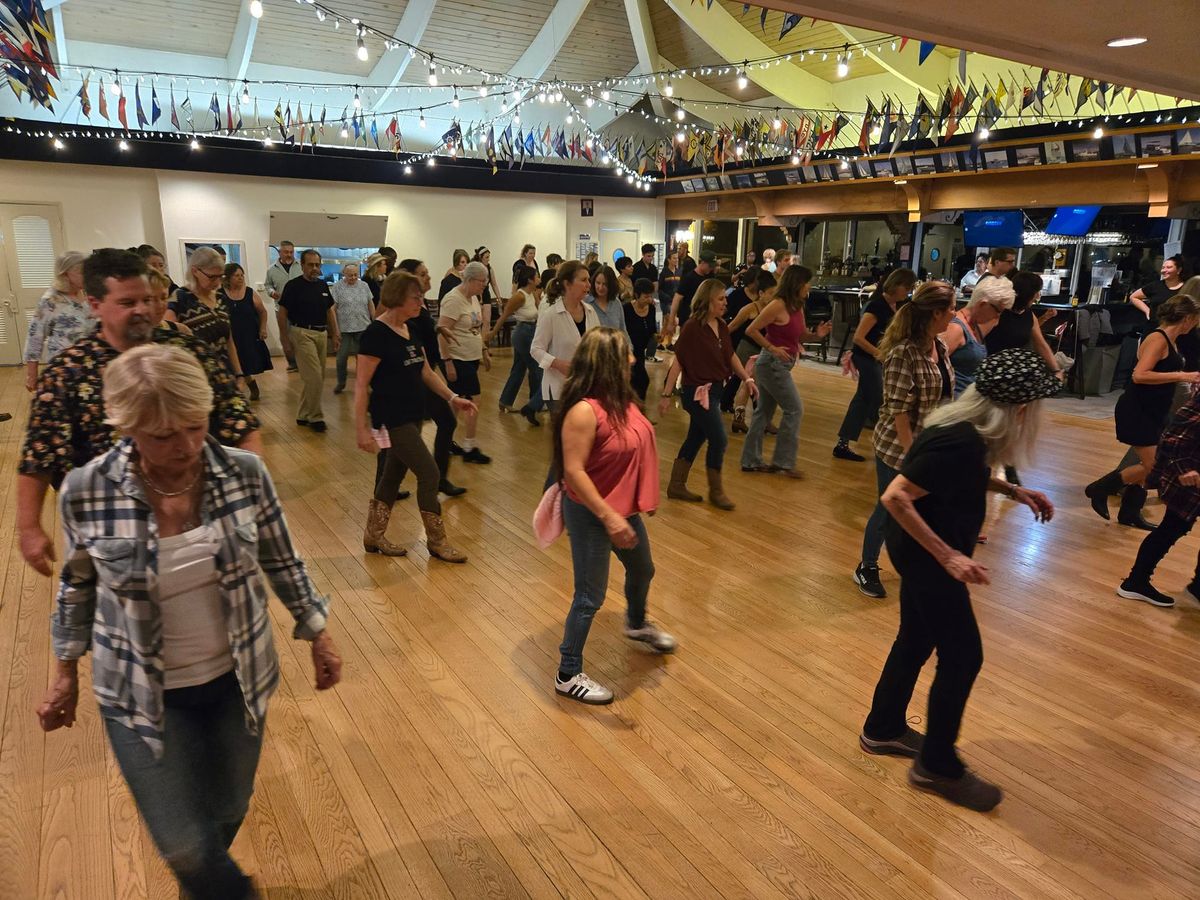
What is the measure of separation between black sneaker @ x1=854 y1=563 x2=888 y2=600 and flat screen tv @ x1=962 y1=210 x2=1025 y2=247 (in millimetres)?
9620

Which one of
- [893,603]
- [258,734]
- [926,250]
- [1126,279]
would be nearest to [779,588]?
[893,603]

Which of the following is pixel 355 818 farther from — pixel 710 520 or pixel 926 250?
pixel 926 250

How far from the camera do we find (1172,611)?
3750mm

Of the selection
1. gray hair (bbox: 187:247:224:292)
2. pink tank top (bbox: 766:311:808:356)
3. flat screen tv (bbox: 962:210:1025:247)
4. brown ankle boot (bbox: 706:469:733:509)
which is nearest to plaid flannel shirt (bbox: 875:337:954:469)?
brown ankle boot (bbox: 706:469:733:509)

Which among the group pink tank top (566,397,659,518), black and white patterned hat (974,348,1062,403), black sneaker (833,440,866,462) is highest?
black and white patterned hat (974,348,1062,403)

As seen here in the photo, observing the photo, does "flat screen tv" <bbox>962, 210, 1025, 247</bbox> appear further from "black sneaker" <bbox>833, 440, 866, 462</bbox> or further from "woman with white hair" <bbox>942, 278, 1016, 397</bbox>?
"woman with white hair" <bbox>942, 278, 1016, 397</bbox>

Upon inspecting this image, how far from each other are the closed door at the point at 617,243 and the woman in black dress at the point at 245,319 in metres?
8.94

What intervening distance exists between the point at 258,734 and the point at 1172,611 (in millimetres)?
4188

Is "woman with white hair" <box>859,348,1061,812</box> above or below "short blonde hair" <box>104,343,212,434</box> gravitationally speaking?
below

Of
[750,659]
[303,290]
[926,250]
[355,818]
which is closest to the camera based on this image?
[355,818]

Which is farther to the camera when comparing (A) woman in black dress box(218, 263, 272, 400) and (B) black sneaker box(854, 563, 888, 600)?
(A) woman in black dress box(218, 263, 272, 400)

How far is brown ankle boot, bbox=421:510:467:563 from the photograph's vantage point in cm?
425

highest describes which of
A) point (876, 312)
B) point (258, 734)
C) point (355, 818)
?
point (876, 312)

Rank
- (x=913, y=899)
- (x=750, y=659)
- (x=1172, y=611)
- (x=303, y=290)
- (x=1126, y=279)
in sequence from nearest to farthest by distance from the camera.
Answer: (x=913, y=899) < (x=750, y=659) < (x=1172, y=611) < (x=303, y=290) < (x=1126, y=279)
